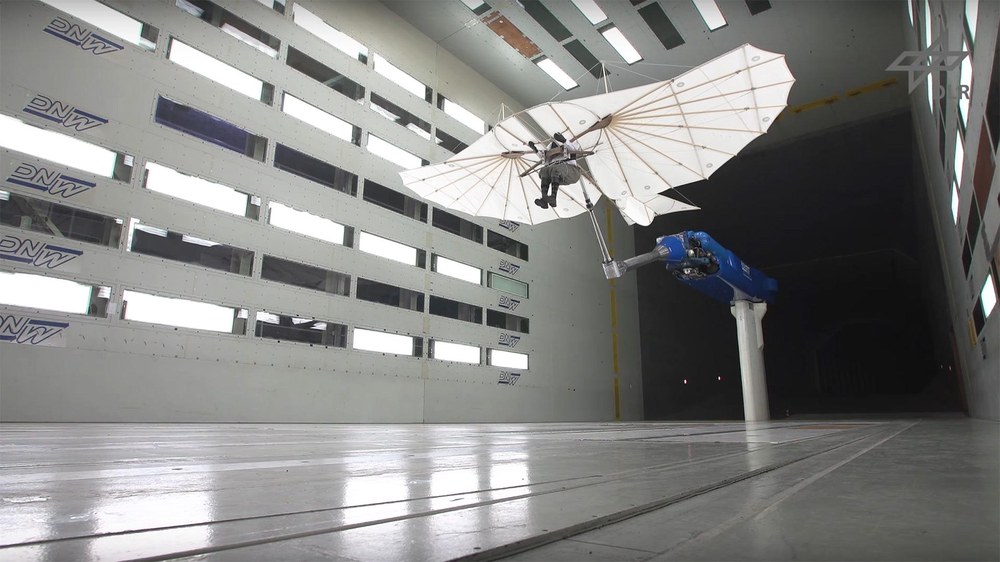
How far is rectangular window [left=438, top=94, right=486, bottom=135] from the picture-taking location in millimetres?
21453

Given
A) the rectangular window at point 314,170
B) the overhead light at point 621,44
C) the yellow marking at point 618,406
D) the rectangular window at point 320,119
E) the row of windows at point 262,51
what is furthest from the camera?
→ the yellow marking at point 618,406

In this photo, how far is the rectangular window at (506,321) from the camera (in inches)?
844

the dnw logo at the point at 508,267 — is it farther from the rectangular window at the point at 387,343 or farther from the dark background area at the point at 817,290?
the dark background area at the point at 817,290

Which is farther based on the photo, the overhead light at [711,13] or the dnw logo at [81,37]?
the overhead light at [711,13]

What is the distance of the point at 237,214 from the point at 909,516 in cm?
1555

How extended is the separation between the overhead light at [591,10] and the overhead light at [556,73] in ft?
9.65

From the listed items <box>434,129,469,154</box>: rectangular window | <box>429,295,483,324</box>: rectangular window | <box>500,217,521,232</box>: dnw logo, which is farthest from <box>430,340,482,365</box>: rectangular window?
<box>434,129,469,154</box>: rectangular window

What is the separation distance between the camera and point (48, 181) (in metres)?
11.2

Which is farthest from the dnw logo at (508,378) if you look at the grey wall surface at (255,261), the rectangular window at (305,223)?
the rectangular window at (305,223)

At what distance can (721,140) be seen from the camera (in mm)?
13703

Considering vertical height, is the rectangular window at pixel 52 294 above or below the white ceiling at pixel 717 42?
below

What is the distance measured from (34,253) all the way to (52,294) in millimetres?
894

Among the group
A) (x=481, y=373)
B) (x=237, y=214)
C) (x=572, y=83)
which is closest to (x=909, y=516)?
(x=237, y=214)

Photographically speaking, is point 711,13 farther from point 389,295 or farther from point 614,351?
point 614,351
